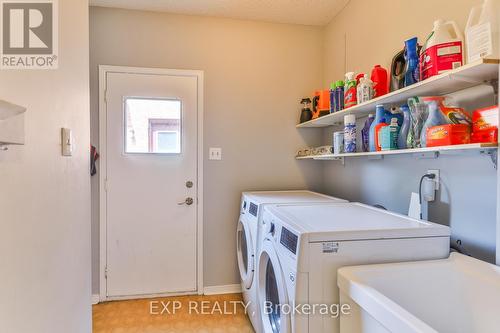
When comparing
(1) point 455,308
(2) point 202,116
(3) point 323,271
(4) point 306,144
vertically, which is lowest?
(1) point 455,308

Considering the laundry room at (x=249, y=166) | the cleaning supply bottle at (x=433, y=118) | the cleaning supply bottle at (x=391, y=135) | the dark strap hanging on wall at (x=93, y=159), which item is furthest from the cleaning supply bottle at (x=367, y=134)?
the dark strap hanging on wall at (x=93, y=159)

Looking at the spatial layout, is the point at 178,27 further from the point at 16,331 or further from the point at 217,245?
the point at 16,331

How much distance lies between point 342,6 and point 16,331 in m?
2.69

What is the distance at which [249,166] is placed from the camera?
2.61 metres

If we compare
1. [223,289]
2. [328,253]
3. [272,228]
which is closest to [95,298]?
[223,289]

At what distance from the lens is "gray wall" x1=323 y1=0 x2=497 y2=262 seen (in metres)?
1.23

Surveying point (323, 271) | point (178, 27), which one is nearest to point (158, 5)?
point (178, 27)

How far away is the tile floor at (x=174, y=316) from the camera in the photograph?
2027 millimetres

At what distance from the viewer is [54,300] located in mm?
958

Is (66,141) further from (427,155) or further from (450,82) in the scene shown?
(427,155)

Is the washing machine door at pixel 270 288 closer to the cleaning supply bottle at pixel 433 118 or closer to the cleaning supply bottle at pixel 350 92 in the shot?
the cleaning supply bottle at pixel 433 118

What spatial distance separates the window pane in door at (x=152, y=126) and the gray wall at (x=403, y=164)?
1.36 m

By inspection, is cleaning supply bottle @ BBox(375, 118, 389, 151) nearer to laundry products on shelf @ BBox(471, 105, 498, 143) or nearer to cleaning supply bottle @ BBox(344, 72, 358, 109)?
cleaning supply bottle @ BBox(344, 72, 358, 109)

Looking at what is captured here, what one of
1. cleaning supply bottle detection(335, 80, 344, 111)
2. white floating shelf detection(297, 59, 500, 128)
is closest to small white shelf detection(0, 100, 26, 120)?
white floating shelf detection(297, 59, 500, 128)
